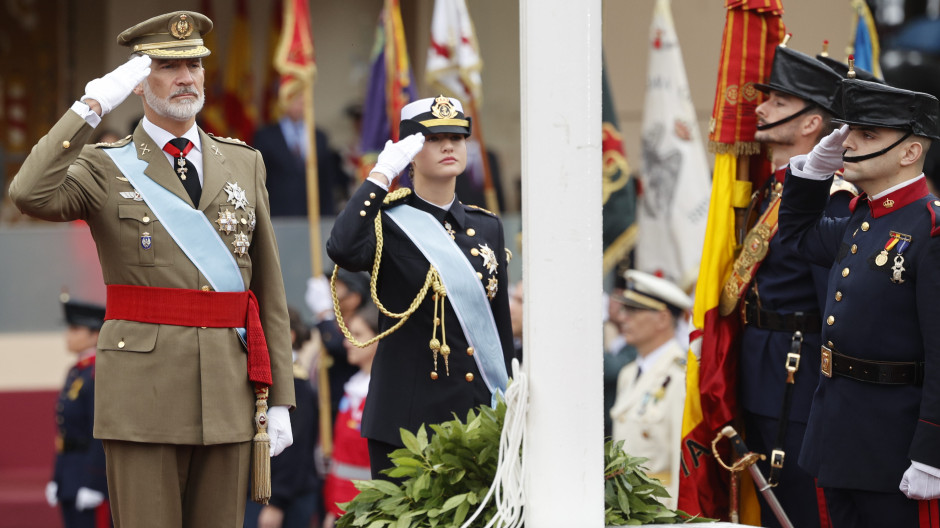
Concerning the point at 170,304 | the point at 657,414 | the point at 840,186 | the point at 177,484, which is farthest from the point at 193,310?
the point at 657,414

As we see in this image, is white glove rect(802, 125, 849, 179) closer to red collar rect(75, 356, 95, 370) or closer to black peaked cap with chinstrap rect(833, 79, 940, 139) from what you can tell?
black peaked cap with chinstrap rect(833, 79, 940, 139)

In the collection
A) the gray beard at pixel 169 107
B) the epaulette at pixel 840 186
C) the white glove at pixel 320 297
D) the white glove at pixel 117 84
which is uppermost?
the white glove at pixel 117 84

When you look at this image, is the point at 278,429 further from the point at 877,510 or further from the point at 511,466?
the point at 877,510

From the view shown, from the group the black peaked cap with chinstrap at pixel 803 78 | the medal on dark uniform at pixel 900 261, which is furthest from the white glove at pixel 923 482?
the black peaked cap with chinstrap at pixel 803 78

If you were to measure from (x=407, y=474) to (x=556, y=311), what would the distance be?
0.78 m

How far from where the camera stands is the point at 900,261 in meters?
3.82

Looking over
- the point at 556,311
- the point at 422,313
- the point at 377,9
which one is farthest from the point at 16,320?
the point at 556,311

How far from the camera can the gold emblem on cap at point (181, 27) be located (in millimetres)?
3682

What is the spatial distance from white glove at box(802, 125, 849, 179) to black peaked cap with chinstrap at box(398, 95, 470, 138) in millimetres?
1103

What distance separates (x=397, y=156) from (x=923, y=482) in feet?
5.94

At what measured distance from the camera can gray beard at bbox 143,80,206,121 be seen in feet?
12.0

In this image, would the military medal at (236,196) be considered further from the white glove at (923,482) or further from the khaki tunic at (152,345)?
the white glove at (923,482)

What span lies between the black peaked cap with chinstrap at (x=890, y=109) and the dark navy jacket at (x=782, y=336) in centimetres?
59

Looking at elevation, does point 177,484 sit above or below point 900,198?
below
